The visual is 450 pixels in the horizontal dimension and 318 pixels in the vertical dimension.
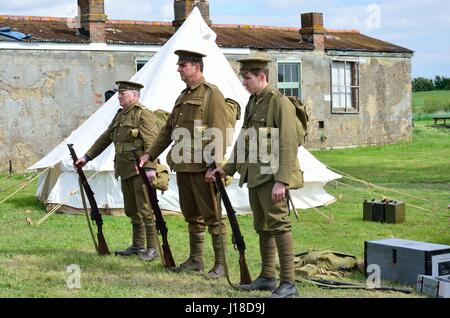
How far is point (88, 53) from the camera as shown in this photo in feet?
67.3

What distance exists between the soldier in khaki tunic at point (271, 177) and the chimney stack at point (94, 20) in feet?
47.7

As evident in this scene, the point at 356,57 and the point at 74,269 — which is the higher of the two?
the point at 356,57

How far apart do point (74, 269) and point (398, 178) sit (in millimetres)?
10732

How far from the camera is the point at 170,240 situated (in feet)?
31.4

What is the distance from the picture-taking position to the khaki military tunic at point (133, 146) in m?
8.29

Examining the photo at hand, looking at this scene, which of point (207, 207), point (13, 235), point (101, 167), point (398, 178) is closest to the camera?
point (207, 207)

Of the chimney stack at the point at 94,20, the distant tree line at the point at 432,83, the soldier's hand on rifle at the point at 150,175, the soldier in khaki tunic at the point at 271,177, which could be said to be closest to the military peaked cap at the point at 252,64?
the soldier in khaki tunic at the point at 271,177

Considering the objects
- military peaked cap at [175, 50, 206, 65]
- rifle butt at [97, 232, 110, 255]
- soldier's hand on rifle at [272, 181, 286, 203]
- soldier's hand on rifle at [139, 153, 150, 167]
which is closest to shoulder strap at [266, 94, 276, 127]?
soldier's hand on rifle at [272, 181, 286, 203]

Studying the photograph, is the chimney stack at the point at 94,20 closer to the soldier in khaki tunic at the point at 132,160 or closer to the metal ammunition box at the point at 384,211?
the metal ammunition box at the point at 384,211

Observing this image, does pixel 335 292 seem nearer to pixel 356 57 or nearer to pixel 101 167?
pixel 101 167

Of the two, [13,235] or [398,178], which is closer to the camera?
[13,235]

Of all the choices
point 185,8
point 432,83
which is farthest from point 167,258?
point 432,83

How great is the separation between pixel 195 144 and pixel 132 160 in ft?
3.98

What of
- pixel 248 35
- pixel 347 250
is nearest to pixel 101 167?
pixel 347 250
